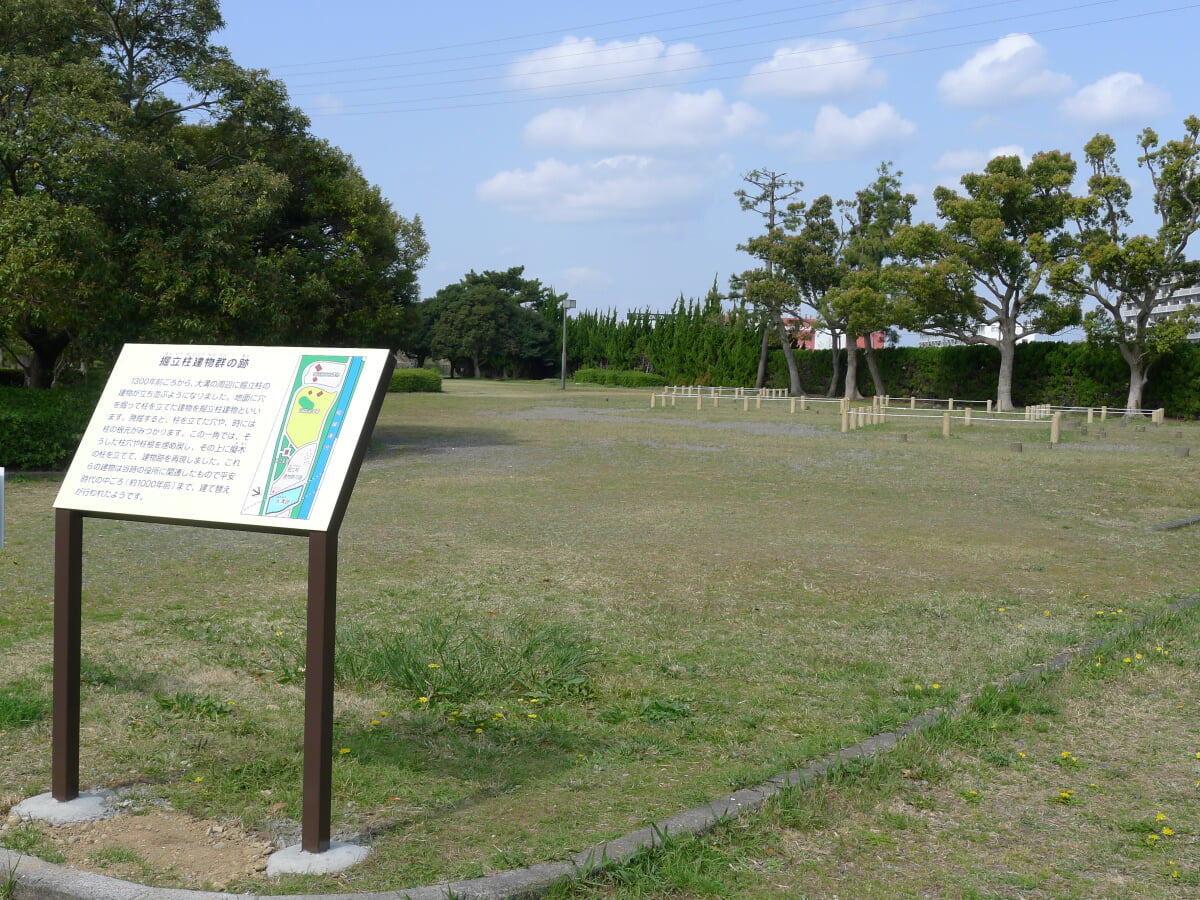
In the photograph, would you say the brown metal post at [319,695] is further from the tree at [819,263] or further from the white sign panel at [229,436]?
the tree at [819,263]

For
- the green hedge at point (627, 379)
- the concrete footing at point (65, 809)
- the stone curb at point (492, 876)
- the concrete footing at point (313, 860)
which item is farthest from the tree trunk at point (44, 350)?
the green hedge at point (627, 379)

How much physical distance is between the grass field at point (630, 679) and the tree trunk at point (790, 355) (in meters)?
37.5

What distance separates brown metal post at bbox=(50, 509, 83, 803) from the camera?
350 cm

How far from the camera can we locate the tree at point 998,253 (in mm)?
33812

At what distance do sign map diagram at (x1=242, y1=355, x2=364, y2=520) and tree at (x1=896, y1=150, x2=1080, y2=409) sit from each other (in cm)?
3290

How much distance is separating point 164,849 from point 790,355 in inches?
1842

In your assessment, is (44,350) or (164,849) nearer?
(164,849)

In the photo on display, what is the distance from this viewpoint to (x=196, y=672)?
501cm

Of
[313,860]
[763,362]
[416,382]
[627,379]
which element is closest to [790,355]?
[763,362]

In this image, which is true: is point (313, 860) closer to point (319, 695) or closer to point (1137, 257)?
point (319, 695)

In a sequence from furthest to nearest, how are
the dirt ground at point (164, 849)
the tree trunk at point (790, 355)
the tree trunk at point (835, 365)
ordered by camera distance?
the tree trunk at point (790, 355)
the tree trunk at point (835, 365)
the dirt ground at point (164, 849)

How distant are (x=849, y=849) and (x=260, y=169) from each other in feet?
47.3

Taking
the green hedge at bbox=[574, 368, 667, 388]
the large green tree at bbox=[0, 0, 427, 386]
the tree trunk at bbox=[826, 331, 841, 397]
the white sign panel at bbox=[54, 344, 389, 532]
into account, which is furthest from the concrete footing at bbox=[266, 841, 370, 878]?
the green hedge at bbox=[574, 368, 667, 388]

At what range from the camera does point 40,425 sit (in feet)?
43.0
